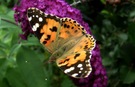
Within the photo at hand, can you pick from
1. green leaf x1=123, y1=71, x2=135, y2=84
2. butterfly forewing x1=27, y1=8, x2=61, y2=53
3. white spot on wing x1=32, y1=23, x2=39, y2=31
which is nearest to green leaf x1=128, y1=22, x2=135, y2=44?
green leaf x1=123, y1=71, x2=135, y2=84

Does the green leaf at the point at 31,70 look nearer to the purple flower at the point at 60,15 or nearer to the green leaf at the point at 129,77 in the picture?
the purple flower at the point at 60,15

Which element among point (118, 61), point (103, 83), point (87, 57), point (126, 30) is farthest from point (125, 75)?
point (87, 57)

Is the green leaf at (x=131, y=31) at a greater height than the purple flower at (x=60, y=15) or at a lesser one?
lesser

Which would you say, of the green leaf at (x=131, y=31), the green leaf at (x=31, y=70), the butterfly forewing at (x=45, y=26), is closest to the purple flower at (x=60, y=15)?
the butterfly forewing at (x=45, y=26)

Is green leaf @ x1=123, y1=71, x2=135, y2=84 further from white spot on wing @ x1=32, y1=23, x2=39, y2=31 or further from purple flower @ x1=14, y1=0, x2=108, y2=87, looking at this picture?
white spot on wing @ x1=32, y1=23, x2=39, y2=31

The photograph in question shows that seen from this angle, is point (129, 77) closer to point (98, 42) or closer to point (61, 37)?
point (98, 42)

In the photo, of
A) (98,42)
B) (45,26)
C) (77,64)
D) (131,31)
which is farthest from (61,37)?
(98,42)
